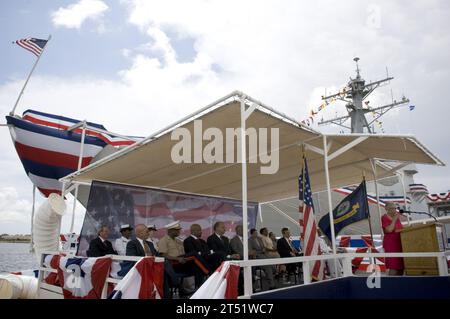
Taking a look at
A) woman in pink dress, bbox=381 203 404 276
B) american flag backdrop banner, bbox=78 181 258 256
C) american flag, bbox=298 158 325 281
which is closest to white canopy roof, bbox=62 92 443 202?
american flag backdrop banner, bbox=78 181 258 256

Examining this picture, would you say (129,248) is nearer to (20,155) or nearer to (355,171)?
(355,171)

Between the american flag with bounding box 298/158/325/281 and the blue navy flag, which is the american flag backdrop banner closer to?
the blue navy flag

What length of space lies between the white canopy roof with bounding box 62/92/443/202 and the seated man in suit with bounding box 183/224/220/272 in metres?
1.65

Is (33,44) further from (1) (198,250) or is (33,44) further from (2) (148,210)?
(1) (198,250)

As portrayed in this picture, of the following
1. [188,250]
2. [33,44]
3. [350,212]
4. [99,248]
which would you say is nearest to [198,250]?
[188,250]

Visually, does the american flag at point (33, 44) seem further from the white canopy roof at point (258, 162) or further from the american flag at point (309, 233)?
the american flag at point (309, 233)

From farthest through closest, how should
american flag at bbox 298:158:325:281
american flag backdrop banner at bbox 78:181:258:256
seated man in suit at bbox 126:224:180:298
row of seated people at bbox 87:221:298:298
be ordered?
american flag backdrop banner at bbox 78:181:258:256, row of seated people at bbox 87:221:298:298, seated man in suit at bbox 126:224:180:298, american flag at bbox 298:158:325:281

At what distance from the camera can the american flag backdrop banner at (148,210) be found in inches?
343

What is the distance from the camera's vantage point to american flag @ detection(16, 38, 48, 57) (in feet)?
42.4

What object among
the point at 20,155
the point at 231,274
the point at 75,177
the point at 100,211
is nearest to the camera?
the point at 231,274

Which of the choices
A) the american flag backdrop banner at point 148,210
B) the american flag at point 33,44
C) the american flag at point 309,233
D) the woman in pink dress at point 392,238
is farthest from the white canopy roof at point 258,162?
the american flag at point 33,44
